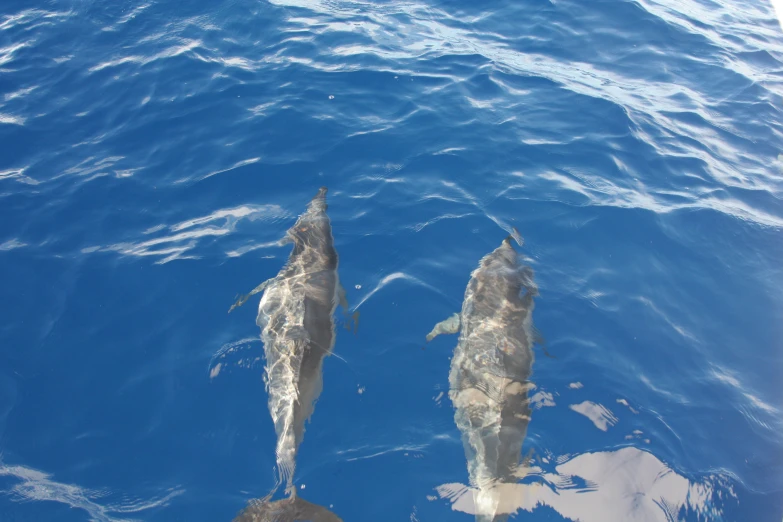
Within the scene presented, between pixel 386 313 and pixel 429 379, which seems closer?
pixel 429 379

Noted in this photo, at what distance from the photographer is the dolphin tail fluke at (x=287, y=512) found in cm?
585

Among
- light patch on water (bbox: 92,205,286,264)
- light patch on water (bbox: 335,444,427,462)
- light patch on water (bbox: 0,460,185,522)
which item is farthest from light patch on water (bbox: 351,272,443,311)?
light patch on water (bbox: 0,460,185,522)

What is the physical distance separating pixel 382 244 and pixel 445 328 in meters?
2.24

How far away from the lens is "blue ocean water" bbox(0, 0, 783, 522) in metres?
6.52

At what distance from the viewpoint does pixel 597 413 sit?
7.06 m

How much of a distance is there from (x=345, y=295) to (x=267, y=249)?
1716 mm

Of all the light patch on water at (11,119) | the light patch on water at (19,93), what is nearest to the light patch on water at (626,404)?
the light patch on water at (11,119)

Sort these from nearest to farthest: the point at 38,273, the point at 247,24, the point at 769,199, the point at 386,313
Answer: the point at 386,313, the point at 38,273, the point at 769,199, the point at 247,24

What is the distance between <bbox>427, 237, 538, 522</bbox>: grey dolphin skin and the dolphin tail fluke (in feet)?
5.33

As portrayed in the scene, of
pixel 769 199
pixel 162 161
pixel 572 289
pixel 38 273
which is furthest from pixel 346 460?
pixel 769 199

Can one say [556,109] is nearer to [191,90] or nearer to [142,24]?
[191,90]

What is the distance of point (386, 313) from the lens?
831cm

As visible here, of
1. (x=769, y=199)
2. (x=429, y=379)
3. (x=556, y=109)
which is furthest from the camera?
(x=556, y=109)

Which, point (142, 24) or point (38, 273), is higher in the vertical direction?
point (142, 24)
